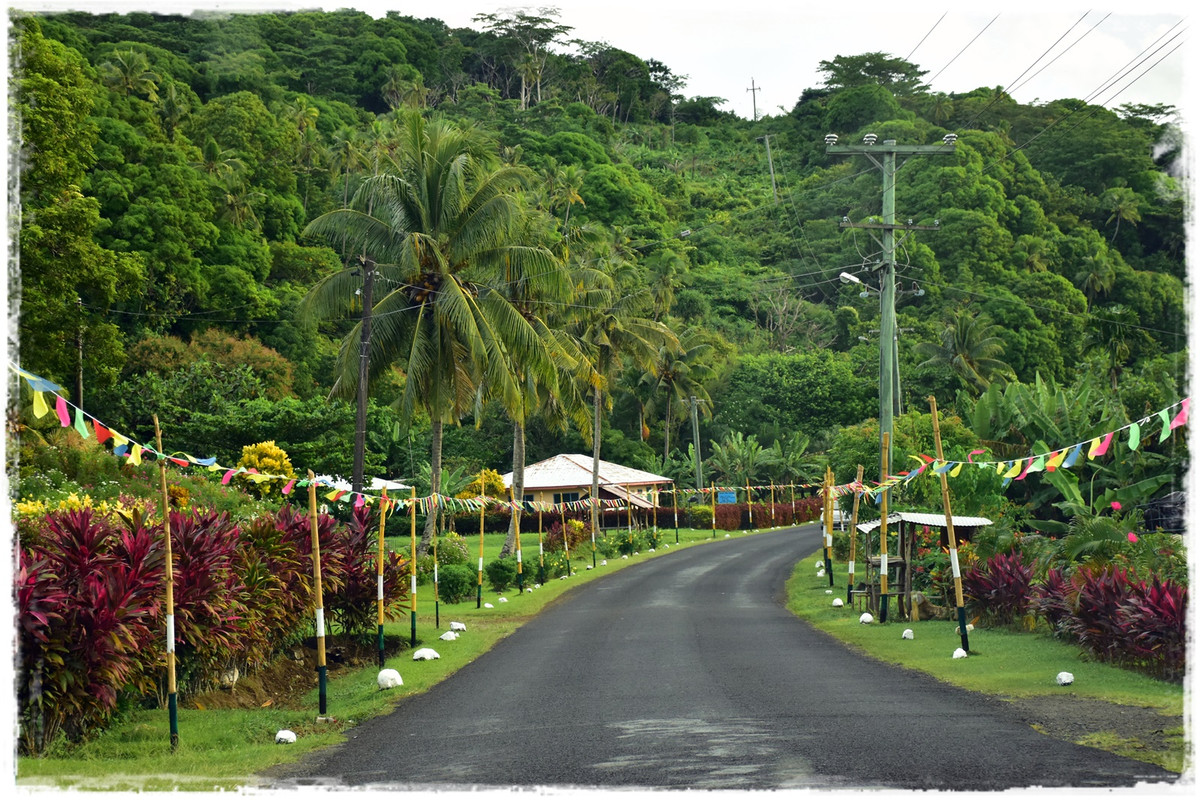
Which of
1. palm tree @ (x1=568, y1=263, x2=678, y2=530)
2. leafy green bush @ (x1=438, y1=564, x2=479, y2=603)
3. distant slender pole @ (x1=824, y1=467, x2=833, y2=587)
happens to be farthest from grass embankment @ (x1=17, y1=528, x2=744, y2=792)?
palm tree @ (x1=568, y1=263, x2=678, y2=530)

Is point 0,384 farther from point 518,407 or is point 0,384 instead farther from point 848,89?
point 848,89

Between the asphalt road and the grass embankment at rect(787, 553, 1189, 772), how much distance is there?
40 cm

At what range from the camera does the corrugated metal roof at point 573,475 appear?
53781 mm

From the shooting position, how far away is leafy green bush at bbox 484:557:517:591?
98.8ft

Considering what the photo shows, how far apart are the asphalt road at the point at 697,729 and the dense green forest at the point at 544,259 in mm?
9751

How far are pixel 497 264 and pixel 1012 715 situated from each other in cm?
1932

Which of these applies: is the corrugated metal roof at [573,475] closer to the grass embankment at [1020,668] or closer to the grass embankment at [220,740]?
the grass embankment at [1020,668]

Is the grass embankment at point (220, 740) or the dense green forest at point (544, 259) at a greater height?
the dense green forest at point (544, 259)

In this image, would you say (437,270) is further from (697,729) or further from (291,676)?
(697,729)

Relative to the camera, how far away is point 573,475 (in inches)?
2158

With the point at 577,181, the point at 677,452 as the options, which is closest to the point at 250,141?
the point at 577,181

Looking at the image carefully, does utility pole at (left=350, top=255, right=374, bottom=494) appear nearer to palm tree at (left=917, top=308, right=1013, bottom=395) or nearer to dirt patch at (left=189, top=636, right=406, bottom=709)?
dirt patch at (left=189, top=636, right=406, bottom=709)

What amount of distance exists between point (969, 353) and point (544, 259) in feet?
131

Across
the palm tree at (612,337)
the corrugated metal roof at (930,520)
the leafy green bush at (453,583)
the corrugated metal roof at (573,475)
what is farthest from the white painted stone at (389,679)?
the corrugated metal roof at (573,475)
